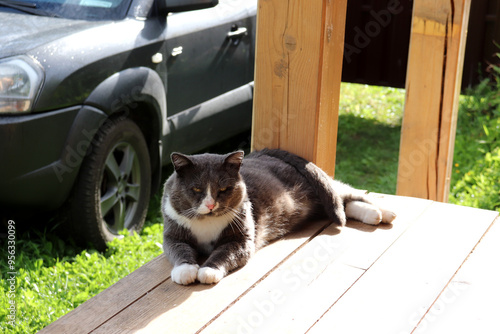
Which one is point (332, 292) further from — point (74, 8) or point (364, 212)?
point (74, 8)

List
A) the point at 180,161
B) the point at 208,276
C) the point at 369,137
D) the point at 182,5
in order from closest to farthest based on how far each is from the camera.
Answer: the point at 208,276
the point at 180,161
the point at 182,5
the point at 369,137

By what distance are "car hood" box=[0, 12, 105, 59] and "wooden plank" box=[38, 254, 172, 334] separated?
1860mm

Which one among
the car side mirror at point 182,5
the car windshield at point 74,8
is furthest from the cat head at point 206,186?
the car windshield at point 74,8

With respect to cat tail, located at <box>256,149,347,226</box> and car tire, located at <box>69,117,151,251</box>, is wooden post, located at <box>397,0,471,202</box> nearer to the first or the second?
cat tail, located at <box>256,149,347,226</box>

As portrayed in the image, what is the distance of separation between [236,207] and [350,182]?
3504mm

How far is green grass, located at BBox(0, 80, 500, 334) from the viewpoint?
3.76 meters

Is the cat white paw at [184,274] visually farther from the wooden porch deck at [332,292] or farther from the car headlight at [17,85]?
the car headlight at [17,85]

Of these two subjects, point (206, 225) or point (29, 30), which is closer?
point (206, 225)

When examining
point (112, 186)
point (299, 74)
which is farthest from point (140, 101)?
point (299, 74)

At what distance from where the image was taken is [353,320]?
2.12 m

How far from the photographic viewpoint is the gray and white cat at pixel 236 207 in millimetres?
2537

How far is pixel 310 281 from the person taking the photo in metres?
2.37

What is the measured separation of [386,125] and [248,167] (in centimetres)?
500

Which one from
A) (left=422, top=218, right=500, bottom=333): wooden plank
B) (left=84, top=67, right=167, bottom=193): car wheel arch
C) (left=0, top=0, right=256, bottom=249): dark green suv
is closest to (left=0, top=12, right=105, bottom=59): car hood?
(left=0, top=0, right=256, bottom=249): dark green suv
